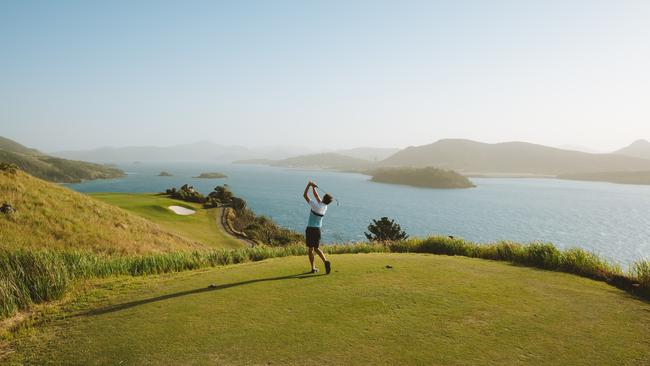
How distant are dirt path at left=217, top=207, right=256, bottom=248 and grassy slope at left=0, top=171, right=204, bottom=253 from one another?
986 centimetres

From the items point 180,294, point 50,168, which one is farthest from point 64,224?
point 50,168

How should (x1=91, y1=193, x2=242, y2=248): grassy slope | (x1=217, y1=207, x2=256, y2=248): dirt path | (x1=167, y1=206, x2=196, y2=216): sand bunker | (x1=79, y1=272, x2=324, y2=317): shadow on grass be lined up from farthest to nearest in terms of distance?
(x1=167, y1=206, x2=196, y2=216): sand bunker, (x1=217, y1=207, x2=256, y2=248): dirt path, (x1=91, y1=193, x2=242, y2=248): grassy slope, (x1=79, y1=272, x2=324, y2=317): shadow on grass

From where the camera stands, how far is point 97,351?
5453 mm

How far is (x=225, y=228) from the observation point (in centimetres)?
4400

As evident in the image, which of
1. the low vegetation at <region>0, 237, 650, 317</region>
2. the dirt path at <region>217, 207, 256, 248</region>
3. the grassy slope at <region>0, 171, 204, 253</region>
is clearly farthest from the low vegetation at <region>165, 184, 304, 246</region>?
the low vegetation at <region>0, 237, 650, 317</region>

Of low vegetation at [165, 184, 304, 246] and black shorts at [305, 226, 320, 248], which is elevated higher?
black shorts at [305, 226, 320, 248]

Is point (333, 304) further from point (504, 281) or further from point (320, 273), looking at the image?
point (504, 281)

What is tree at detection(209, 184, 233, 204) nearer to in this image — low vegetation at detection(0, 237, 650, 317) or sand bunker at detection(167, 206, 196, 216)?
sand bunker at detection(167, 206, 196, 216)

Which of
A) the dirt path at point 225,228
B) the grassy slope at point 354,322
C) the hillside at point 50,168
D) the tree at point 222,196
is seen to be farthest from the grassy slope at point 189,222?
the hillside at point 50,168

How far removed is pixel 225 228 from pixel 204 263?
3289 cm

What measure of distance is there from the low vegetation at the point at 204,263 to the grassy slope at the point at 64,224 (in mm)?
9619

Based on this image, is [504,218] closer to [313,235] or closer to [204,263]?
[313,235]

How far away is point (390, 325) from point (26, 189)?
29241 millimetres

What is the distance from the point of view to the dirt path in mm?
38438
